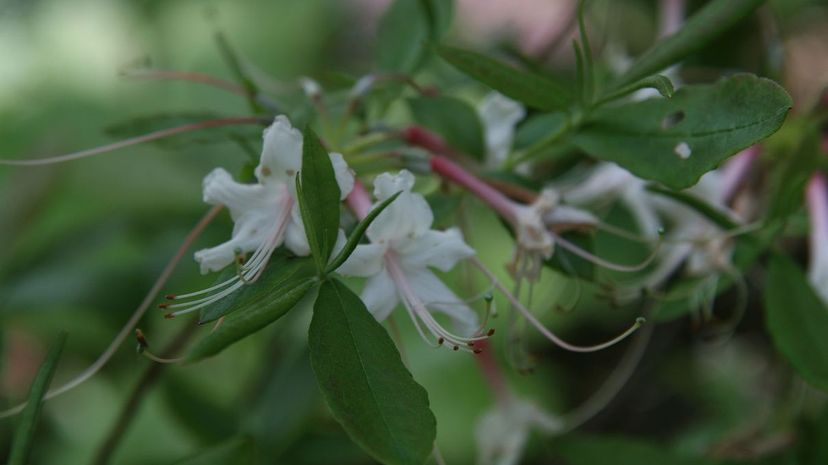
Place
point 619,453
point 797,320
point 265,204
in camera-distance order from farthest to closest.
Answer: point 619,453
point 797,320
point 265,204

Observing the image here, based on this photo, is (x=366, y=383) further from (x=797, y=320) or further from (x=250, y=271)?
(x=797, y=320)

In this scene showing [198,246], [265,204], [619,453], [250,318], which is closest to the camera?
[250,318]

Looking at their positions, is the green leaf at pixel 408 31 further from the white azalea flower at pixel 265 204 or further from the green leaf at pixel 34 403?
the green leaf at pixel 34 403

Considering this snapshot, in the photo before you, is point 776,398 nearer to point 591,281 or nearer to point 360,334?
point 591,281

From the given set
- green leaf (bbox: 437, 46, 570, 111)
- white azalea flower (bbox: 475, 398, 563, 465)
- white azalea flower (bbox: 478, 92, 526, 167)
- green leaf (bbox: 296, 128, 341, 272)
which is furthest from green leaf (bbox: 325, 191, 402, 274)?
white azalea flower (bbox: 475, 398, 563, 465)

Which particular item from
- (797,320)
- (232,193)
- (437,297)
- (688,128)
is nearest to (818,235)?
(797,320)

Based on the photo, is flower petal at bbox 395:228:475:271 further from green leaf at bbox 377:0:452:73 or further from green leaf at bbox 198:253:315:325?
green leaf at bbox 377:0:452:73
